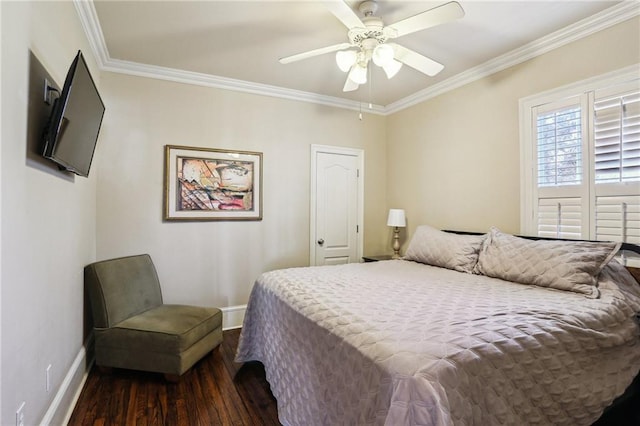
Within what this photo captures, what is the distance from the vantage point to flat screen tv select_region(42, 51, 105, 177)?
1506 mm

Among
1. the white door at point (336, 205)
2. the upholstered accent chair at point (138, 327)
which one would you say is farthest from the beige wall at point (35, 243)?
the white door at point (336, 205)

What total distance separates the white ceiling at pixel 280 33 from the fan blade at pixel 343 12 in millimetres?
245

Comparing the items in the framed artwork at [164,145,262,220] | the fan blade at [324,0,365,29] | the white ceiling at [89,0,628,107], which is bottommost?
the framed artwork at [164,145,262,220]

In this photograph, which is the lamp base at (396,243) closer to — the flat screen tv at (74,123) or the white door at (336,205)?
the white door at (336,205)

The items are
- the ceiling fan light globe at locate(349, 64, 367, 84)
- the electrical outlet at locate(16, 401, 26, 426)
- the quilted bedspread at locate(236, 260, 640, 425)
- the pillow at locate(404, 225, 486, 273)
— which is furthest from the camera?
the pillow at locate(404, 225, 486, 273)

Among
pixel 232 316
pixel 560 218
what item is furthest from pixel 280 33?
pixel 232 316

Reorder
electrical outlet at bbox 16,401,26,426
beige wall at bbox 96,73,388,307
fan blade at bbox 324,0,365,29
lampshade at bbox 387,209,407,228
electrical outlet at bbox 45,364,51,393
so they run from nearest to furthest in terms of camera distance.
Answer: electrical outlet at bbox 16,401,26,426
electrical outlet at bbox 45,364,51,393
fan blade at bbox 324,0,365,29
beige wall at bbox 96,73,388,307
lampshade at bbox 387,209,407,228

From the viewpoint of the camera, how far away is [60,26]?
1857 millimetres

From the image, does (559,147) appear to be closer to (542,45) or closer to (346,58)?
(542,45)

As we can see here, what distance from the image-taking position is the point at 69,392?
203cm

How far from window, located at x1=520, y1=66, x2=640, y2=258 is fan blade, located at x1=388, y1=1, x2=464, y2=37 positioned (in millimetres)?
1371

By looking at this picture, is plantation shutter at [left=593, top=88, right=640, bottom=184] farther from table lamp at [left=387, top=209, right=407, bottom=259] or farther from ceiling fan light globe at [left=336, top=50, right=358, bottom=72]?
table lamp at [left=387, top=209, right=407, bottom=259]

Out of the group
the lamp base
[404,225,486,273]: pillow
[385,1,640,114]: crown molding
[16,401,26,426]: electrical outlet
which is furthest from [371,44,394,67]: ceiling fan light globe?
[16,401,26,426]: electrical outlet

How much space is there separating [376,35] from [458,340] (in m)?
1.88
